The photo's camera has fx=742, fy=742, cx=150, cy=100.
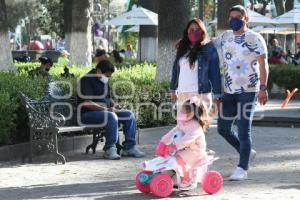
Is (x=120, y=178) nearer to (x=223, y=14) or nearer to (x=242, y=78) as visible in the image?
(x=242, y=78)

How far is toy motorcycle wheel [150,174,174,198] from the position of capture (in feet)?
24.5

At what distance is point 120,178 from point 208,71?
167 cm

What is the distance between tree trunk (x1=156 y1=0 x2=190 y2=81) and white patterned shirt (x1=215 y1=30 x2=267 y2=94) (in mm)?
6252

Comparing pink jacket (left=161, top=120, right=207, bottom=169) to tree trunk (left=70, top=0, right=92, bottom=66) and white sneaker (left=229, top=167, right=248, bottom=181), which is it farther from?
tree trunk (left=70, top=0, right=92, bottom=66)

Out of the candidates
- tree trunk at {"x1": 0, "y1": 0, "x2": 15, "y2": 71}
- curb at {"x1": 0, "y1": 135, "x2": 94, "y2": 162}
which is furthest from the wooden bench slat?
tree trunk at {"x1": 0, "y1": 0, "x2": 15, "y2": 71}

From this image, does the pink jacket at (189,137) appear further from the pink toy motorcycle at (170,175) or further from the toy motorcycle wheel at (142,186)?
the toy motorcycle wheel at (142,186)

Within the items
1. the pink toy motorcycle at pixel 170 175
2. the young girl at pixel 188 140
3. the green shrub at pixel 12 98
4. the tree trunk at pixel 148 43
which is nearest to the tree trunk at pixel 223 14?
the tree trunk at pixel 148 43

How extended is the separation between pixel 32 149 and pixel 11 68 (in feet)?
24.2

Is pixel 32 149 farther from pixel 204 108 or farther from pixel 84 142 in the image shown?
pixel 204 108

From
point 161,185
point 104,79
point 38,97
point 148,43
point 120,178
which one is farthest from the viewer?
point 148,43

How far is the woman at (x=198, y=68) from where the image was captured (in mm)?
8289

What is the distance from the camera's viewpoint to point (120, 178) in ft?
28.9

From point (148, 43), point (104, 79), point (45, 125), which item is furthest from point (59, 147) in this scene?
point (148, 43)

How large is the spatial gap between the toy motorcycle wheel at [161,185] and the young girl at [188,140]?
19 cm
